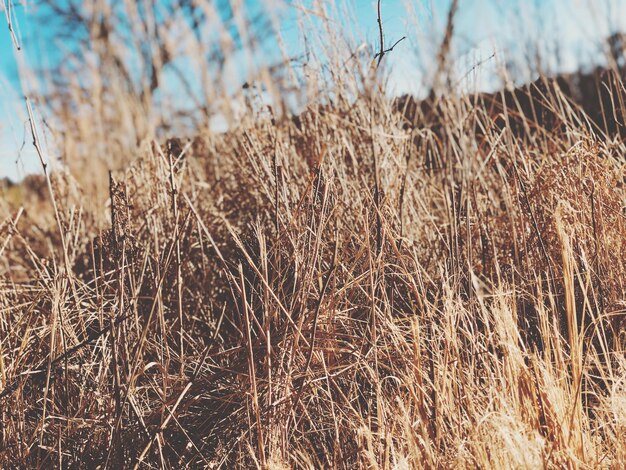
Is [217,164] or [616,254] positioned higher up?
[217,164]

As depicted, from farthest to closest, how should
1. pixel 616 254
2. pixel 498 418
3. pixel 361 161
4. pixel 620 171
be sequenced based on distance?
pixel 361 161
pixel 620 171
pixel 616 254
pixel 498 418

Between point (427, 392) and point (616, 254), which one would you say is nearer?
point (427, 392)

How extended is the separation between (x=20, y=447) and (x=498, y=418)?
852 millimetres

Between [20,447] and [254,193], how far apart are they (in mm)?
1047

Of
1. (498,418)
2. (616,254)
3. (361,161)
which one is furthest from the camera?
(361,161)

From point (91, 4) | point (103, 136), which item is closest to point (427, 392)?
point (103, 136)

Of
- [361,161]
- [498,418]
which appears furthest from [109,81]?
[361,161]

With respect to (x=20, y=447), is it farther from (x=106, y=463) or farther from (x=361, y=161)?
(x=361, y=161)

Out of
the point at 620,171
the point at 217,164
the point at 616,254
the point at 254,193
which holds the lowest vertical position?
the point at 616,254

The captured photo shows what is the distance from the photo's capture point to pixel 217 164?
7.27ft

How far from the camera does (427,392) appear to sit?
969mm

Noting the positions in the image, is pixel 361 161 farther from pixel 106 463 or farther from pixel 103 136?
pixel 106 463

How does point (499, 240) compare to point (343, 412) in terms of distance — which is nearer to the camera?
point (343, 412)

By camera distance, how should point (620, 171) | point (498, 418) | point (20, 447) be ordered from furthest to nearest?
point (620, 171) → point (20, 447) → point (498, 418)
